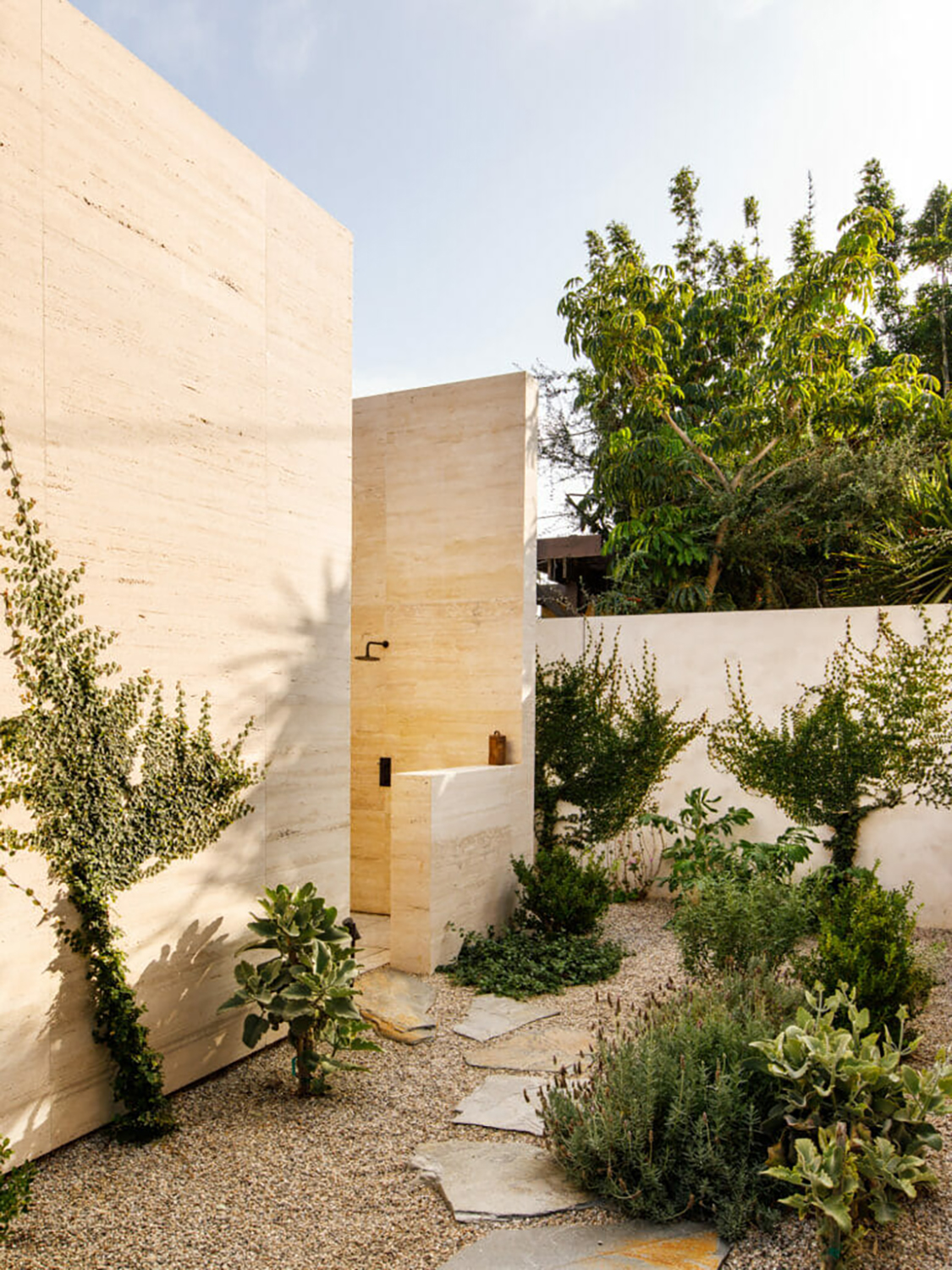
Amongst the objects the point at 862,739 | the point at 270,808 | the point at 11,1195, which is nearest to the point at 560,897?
the point at 270,808

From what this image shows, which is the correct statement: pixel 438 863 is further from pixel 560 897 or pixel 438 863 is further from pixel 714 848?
pixel 714 848

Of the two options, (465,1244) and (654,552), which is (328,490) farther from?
(654,552)

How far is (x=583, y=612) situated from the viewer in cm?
1058

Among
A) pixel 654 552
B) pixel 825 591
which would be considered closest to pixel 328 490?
pixel 654 552

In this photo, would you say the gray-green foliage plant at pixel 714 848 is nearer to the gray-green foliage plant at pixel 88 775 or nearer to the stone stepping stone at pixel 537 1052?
the stone stepping stone at pixel 537 1052

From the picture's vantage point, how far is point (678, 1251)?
2256mm

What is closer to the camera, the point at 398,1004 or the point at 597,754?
the point at 398,1004

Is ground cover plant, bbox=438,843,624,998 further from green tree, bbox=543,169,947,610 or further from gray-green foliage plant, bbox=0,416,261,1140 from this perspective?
green tree, bbox=543,169,947,610

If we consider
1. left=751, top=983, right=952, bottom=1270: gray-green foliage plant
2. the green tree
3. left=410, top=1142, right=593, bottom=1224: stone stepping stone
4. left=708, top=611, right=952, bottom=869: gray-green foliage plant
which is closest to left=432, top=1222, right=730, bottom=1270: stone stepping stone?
left=410, top=1142, right=593, bottom=1224: stone stepping stone

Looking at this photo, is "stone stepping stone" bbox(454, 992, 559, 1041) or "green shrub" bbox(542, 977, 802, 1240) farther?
"stone stepping stone" bbox(454, 992, 559, 1041)

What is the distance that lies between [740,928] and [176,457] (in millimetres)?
3420

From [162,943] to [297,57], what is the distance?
228 inches

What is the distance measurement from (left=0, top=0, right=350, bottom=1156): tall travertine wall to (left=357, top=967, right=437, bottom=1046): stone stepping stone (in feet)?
1.67

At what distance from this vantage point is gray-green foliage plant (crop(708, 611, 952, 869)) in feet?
19.2
